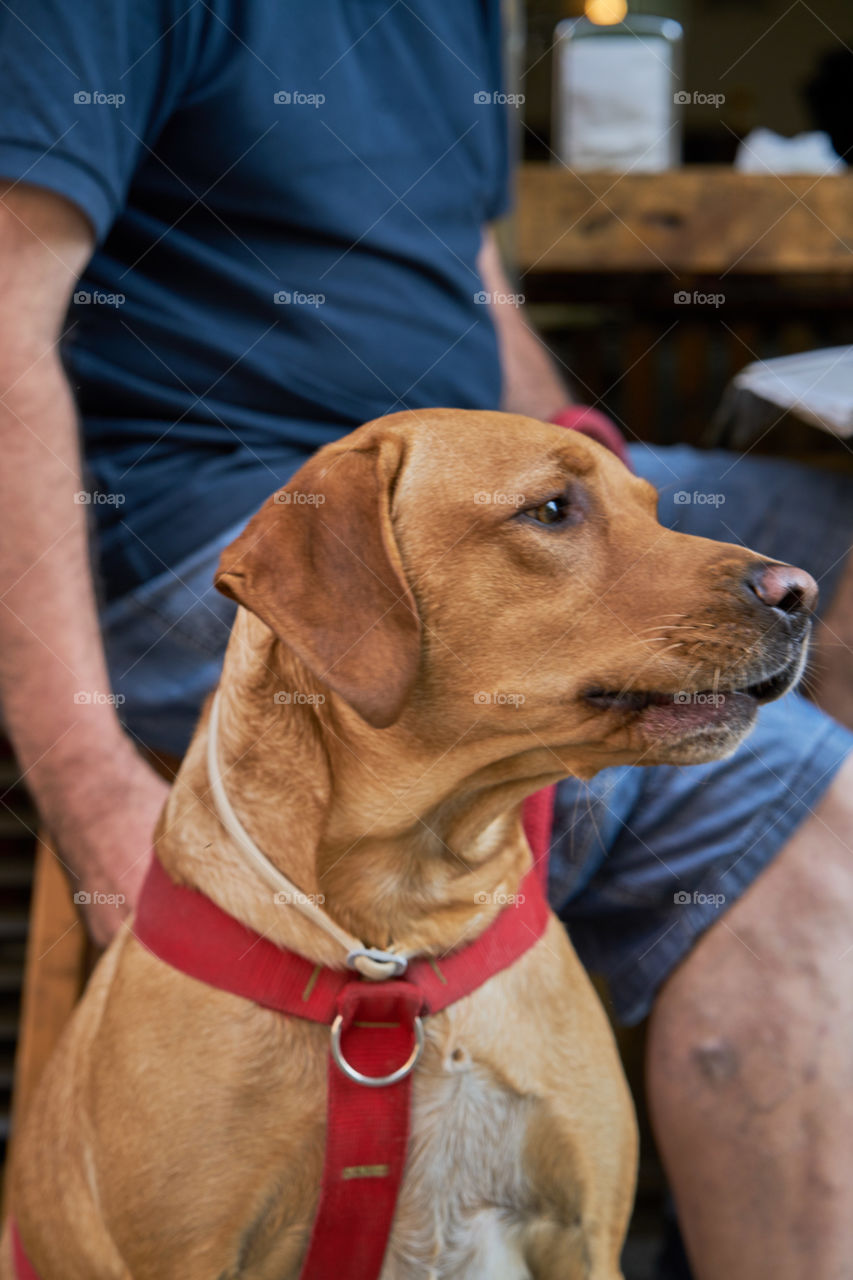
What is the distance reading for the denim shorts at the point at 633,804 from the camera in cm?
124

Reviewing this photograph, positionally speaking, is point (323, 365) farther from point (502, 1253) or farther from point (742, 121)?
point (742, 121)

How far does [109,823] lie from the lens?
4.06 ft

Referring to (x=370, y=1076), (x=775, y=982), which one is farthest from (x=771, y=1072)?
(x=370, y=1076)

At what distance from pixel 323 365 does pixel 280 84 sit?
11.7 inches

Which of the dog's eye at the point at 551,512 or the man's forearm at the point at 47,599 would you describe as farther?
the man's forearm at the point at 47,599

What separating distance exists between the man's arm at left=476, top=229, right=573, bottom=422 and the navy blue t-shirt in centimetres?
51

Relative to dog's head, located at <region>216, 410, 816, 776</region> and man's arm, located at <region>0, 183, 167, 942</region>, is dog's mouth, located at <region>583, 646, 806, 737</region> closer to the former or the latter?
dog's head, located at <region>216, 410, 816, 776</region>

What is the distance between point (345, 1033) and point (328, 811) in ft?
0.64

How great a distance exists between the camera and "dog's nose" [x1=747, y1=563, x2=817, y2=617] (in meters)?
0.88

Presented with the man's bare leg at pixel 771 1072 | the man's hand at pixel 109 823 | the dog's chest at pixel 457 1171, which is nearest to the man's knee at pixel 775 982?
the man's bare leg at pixel 771 1072

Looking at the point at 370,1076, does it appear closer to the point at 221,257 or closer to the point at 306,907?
the point at 306,907

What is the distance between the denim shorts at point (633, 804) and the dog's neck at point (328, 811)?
0.20 meters

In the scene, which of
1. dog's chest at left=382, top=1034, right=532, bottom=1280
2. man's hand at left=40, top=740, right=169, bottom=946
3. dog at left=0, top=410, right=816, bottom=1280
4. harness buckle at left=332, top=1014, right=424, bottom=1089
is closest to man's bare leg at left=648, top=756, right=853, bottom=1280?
dog at left=0, top=410, right=816, bottom=1280

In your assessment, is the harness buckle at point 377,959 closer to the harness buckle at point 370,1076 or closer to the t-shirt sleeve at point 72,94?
the harness buckle at point 370,1076
